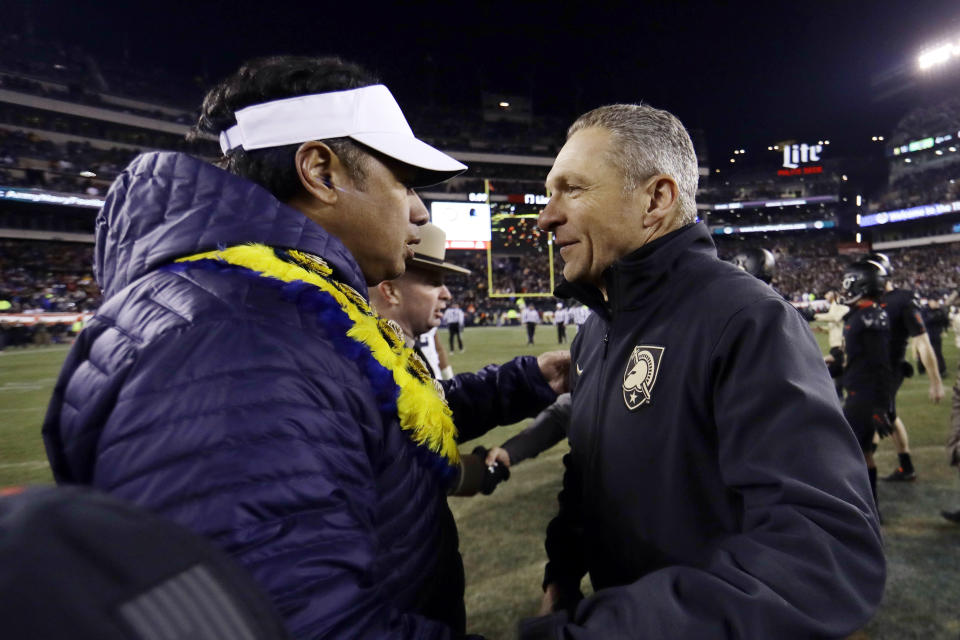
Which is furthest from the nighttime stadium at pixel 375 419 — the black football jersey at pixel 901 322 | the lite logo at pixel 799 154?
the lite logo at pixel 799 154

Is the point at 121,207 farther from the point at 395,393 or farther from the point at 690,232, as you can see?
the point at 690,232

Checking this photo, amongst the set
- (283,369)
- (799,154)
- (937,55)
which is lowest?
(283,369)

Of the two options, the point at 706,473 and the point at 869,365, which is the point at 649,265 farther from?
the point at 869,365

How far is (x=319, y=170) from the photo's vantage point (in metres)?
1.40

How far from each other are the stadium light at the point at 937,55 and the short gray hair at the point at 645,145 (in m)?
61.2

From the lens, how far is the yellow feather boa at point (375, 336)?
42.8 inches

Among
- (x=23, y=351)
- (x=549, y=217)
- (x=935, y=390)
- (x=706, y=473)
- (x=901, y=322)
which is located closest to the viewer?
(x=706, y=473)

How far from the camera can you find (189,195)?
1.15m

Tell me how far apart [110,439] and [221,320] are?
0.24 m

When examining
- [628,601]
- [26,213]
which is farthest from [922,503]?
[26,213]

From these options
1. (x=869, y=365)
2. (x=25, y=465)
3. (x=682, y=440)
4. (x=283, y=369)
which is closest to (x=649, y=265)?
(x=682, y=440)

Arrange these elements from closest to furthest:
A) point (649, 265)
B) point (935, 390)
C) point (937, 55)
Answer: point (649, 265) → point (935, 390) → point (937, 55)

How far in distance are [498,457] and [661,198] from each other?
4.60ft

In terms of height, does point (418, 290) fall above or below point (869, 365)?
above
